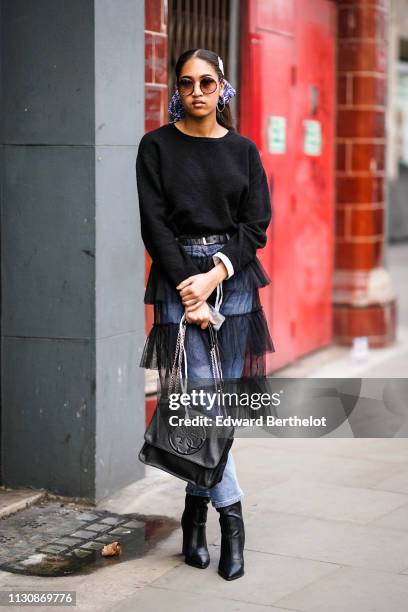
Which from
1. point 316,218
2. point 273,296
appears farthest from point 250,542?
point 316,218

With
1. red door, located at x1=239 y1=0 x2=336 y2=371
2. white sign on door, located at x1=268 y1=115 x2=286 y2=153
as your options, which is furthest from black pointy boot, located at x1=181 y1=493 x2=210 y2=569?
white sign on door, located at x1=268 y1=115 x2=286 y2=153

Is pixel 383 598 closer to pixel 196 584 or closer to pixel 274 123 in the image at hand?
pixel 196 584

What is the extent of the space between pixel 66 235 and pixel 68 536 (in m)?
1.39

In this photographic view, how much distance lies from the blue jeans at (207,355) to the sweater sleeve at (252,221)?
0.08m

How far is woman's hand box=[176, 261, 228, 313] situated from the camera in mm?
4633

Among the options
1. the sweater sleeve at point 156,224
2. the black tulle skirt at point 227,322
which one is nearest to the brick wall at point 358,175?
the black tulle skirt at point 227,322

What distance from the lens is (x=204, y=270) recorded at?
4738 millimetres

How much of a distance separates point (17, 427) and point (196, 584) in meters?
1.56

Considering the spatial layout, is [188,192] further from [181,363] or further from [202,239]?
[181,363]

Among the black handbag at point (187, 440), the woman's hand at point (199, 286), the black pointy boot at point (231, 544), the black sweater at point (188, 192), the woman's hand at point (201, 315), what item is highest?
the black sweater at point (188, 192)

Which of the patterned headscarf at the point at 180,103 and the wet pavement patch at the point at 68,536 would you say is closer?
the patterned headscarf at the point at 180,103

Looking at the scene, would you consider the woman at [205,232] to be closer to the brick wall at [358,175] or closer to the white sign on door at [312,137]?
the white sign on door at [312,137]

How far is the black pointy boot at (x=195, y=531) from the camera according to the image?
16.2ft

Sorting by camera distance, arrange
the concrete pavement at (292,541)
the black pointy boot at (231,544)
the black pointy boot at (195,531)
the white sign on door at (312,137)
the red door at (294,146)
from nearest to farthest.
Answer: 1. the concrete pavement at (292,541)
2. the black pointy boot at (231,544)
3. the black pointy boot at (195,531)
4. the red door at (294,146)
5. the white sign on door at (312,137)
